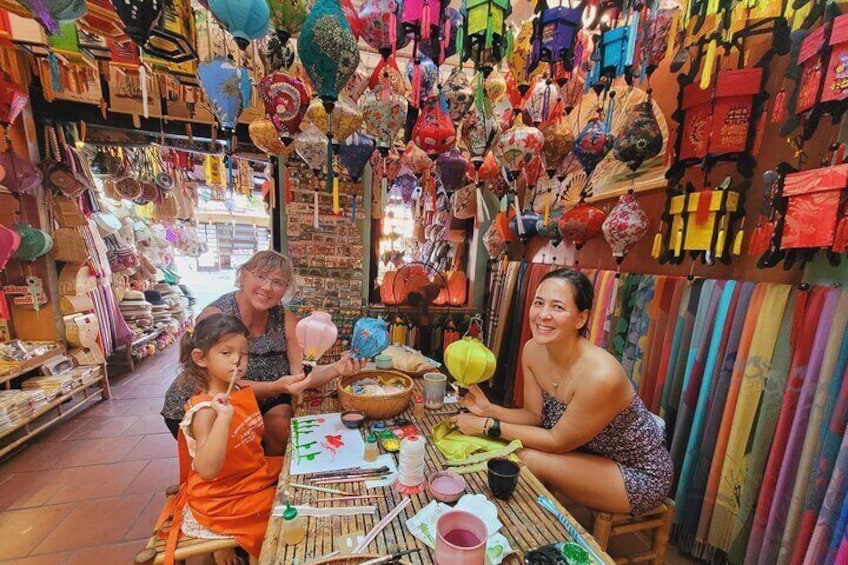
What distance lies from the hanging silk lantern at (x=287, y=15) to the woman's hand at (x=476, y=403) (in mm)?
1862

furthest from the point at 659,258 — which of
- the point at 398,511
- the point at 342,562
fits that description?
the point at 342,562

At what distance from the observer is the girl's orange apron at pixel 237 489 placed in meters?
1.15

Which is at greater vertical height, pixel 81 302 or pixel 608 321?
pixel 608 321

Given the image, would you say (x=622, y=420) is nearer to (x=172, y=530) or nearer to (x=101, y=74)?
(x=172, y=530)

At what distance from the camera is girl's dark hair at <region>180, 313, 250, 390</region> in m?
1.24

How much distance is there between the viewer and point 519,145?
70.9 inches

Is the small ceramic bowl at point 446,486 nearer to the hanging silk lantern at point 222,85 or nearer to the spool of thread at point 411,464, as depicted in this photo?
the spool of thread at point 411,464

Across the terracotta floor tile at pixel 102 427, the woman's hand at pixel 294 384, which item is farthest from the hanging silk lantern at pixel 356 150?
the terracotta floor tile at pixel 102 427

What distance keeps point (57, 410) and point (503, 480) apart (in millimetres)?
4332

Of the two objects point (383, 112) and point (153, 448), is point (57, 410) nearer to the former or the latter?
point (153, 448)

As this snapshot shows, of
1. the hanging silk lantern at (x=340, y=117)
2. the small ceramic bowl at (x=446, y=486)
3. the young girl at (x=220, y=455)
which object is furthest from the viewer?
the hanging silk lantern at (x=340, y=117)

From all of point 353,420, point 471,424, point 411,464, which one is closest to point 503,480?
point 411,464

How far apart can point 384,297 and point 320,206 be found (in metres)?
1.17

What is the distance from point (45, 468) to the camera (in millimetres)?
2385
